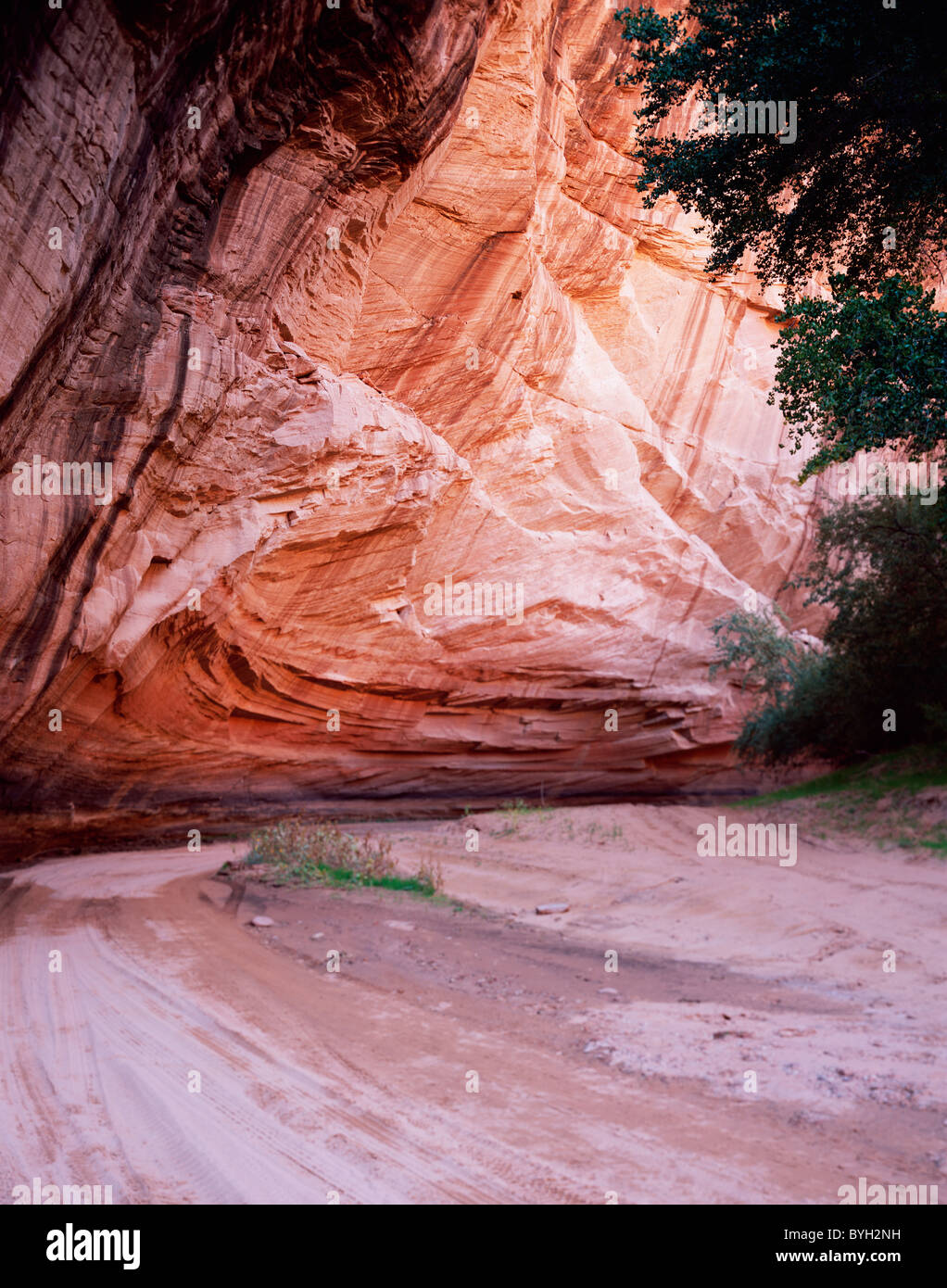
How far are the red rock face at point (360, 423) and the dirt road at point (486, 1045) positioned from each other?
5.67 meters

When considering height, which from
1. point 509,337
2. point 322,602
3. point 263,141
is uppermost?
point 509,337

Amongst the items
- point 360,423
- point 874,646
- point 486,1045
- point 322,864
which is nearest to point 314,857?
point 322,864

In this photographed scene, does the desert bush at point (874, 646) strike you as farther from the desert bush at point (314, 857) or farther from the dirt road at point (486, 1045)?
the desert bush at point (314, 857)

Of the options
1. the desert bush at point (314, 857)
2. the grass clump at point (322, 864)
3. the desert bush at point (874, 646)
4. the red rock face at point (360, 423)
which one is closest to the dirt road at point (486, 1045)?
the grass clump at point (322, 864)

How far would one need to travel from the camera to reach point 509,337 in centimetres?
1855

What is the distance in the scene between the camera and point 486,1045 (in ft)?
15.6

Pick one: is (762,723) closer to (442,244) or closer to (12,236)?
(442,244)

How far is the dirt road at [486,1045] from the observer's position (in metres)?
3.25

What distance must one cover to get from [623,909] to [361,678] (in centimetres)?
1076

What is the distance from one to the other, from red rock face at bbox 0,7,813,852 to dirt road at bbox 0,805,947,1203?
5.67m

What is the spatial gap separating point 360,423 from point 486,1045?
36.5 ft

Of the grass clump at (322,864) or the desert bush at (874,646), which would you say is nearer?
the grass clump at (322,864)

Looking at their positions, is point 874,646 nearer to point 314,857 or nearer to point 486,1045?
point 314,857
